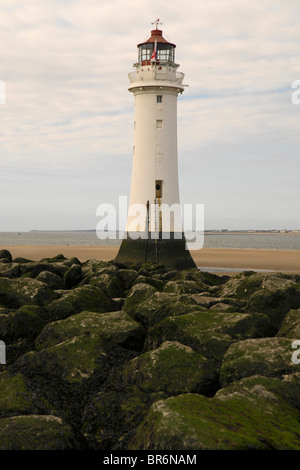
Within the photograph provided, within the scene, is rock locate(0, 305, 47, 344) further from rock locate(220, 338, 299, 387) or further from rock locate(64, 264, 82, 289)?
rock locate(64, 264, 82, 289)

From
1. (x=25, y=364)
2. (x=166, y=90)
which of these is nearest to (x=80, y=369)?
(x=25, y=364)

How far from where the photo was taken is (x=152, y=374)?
5.83 meters

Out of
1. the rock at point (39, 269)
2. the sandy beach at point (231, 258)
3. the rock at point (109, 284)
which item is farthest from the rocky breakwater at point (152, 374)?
the sandy beach at point (231, 258)

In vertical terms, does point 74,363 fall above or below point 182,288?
below

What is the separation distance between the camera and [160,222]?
20047mm

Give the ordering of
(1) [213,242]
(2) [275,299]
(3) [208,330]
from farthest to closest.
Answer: (1) [213,242], (2) [275,299], (3) [208,330]

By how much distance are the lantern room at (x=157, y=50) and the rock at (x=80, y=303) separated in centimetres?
1330

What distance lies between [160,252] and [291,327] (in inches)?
507

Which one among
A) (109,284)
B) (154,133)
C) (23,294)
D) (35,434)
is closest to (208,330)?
(35,434)

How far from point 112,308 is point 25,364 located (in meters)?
Result: 2.78

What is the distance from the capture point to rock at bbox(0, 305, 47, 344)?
754cm

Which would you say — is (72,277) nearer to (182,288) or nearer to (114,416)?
(182,288)

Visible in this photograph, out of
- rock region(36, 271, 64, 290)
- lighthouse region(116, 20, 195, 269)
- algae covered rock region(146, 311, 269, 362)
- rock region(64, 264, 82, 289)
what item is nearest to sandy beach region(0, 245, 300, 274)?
lighthouse region(116, 20, 195, 269)
